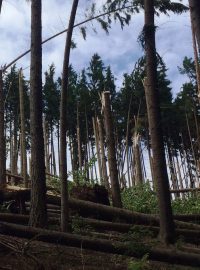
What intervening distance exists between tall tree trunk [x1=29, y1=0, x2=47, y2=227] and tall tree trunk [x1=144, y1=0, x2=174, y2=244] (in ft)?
7.43

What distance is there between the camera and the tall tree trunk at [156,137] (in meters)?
8.06

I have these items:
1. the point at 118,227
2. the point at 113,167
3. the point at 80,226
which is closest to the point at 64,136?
the point at 80,226

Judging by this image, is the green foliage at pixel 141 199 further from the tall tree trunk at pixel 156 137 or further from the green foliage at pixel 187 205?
the tall tree trunk at pixel 156 137

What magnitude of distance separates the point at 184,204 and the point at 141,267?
891cm

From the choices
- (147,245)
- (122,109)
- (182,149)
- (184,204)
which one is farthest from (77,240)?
(182,149)

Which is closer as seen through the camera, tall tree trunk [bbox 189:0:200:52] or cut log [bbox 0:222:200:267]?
tall tree trunk [bbox 189:0:200:52]

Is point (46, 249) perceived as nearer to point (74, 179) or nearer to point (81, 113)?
point (74, 179)

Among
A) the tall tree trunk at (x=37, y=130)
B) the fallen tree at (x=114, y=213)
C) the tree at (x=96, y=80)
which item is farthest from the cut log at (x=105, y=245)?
the tree at (x=96, y=80)

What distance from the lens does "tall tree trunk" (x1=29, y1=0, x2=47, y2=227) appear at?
26.2ft

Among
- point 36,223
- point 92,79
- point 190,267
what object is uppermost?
point 92,79

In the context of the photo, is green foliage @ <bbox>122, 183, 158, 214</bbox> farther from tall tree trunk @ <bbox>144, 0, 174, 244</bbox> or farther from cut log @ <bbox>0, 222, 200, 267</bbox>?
cut log @ <bbox>0, 222, 200, 267</bbox>

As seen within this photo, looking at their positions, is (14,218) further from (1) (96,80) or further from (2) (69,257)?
(1) (96,80)

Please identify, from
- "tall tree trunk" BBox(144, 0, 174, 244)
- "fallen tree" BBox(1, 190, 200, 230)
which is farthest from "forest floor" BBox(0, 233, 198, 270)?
"fallen tree" BBox(1, 190, 200, 230)

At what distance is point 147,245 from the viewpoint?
22.7 ft
